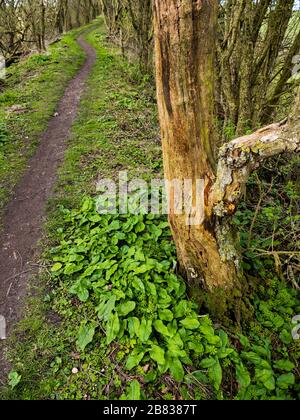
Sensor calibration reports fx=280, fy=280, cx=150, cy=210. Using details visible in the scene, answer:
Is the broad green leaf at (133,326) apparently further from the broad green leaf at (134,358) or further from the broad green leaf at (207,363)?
the broad green leaf at (207,363)

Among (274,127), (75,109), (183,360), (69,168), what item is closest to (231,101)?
(274,127)

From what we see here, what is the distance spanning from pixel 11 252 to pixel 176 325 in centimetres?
271

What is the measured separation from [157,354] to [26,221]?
314 cm

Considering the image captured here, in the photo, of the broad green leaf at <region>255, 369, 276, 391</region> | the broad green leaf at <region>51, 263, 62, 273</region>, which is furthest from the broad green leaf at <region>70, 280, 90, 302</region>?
the broad green leaf at <region>255, 369, 276, 391</region>

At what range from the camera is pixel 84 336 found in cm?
311

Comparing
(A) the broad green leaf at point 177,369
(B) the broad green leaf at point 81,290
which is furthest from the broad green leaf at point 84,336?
(A) the broad green leaf at point 177,369

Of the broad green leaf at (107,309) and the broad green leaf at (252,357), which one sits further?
the broad green leaf at (107,309)

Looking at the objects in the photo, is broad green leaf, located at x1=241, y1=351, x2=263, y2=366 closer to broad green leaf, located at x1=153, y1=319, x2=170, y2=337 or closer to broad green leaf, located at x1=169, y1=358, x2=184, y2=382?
broad green leaf, located at x1=169, y1=358, x2=184, y2=382

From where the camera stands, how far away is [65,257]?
3965 mm

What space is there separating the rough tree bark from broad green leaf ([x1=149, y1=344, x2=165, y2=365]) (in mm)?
848

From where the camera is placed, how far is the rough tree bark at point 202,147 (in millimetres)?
2172

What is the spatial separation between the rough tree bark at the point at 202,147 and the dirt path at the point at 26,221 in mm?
2229

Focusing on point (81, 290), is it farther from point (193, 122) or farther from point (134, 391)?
point (193, 122)
